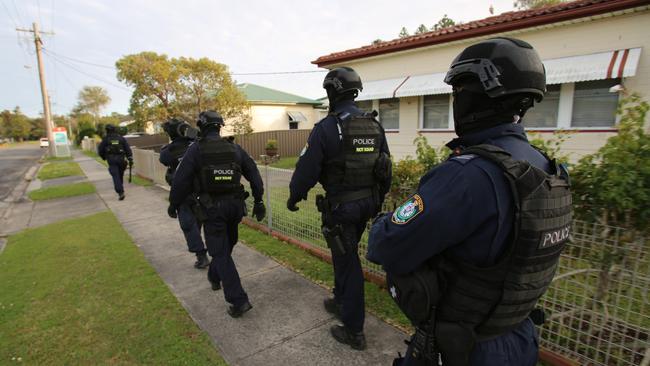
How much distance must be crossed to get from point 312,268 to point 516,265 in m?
3.31

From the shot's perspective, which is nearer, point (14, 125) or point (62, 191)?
point (62, 191)

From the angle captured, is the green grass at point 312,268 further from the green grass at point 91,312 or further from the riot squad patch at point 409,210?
the riot squad patch at point 409,210

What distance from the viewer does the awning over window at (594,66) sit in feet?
22.0

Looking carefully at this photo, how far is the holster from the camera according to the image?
8.83 ft

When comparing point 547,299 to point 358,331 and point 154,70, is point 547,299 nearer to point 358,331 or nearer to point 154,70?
point 358,331

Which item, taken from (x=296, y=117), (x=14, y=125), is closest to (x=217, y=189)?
(x=296, y=117)

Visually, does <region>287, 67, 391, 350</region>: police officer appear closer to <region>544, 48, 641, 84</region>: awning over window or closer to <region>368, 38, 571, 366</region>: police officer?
<region>368, 38, 571, 366</region>: police officer

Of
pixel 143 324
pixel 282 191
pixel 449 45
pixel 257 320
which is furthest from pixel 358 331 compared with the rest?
pixel 449 45

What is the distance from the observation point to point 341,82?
2770 mm

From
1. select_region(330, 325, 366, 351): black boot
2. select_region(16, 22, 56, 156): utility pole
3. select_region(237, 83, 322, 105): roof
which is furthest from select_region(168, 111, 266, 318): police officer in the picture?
select_region(16, 22, 56, 156): utility pole

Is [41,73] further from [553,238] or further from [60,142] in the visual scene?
[553,238]

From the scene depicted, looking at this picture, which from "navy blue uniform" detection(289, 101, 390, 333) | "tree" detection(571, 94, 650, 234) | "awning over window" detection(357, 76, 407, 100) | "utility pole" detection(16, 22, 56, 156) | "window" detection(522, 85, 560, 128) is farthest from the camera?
"utility pole" detection(16, 22, 56, 156)

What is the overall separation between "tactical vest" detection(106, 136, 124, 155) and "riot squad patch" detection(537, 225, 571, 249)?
9786 millimetres

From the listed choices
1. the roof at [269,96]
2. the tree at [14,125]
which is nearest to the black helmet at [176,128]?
the roof at [269,96]
